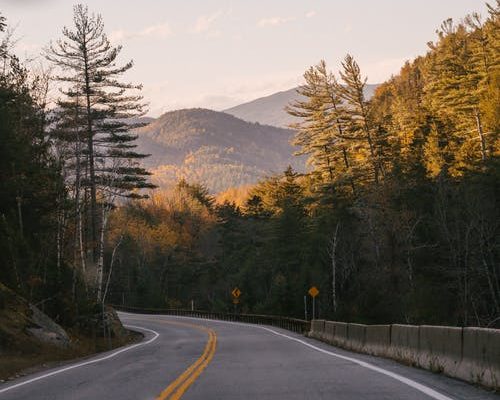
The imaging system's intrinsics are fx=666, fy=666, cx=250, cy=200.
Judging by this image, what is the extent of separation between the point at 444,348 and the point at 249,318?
48067mm

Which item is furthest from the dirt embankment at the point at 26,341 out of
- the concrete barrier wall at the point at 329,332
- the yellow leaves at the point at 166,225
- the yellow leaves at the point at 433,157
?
the yellow leaves at the point at 166,225

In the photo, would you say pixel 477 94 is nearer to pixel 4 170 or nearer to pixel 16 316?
pixel 4 170

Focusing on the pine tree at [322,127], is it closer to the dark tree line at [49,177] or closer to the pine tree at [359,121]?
the pine tree at [359,121]

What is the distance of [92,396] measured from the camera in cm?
946

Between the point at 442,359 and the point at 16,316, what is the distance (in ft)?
48.1

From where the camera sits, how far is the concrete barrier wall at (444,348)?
29.2 ft

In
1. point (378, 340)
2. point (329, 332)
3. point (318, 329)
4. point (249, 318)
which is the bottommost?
point (249, 318)

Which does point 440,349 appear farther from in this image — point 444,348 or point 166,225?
point 166,225

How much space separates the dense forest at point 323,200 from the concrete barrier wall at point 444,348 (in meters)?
14.2

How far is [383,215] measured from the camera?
172 feet

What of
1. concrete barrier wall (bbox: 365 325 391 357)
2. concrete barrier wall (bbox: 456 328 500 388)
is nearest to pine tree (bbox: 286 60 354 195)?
concrete barrier wall (bbox: 365 325 391 357)

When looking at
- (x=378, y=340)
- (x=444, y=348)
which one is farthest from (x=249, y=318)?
(x=444, y=348)

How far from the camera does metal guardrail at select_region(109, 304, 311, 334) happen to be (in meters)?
41.1

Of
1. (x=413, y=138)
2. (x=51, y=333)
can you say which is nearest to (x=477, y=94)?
(x=413, y=138)
